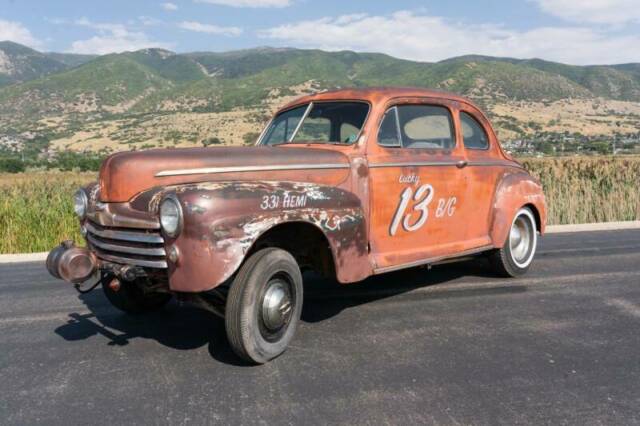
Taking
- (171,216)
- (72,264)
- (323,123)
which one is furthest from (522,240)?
(72,264)

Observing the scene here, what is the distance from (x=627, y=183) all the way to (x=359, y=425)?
11513 millimetres

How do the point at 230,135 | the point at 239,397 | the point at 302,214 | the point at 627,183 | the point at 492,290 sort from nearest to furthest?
1. the point at 239,397
2. the point at 302,214
3. the point at 492,290
4. the point at 627,183
5. the point at 230,135

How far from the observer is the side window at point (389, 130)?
4.88 metres

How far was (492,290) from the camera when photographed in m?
5.84

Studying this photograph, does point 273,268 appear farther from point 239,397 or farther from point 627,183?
point 627,183

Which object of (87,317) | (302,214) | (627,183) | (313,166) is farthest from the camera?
(627,183)

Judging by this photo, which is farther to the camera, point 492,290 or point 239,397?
point 492,290

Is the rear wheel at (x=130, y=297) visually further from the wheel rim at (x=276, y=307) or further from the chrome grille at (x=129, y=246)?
the wheel rim at (x=276, y=307)

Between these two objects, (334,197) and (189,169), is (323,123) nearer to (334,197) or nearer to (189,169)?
(334,197)

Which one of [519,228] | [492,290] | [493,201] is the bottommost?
[492,290]

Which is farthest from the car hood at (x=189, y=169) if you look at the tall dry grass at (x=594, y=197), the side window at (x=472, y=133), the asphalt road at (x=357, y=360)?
the tall dry grass at (x=594, y=197)

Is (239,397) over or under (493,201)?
under

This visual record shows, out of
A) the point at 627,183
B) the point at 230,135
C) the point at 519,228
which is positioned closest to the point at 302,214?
the point at 519,228

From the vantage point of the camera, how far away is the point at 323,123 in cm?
509
